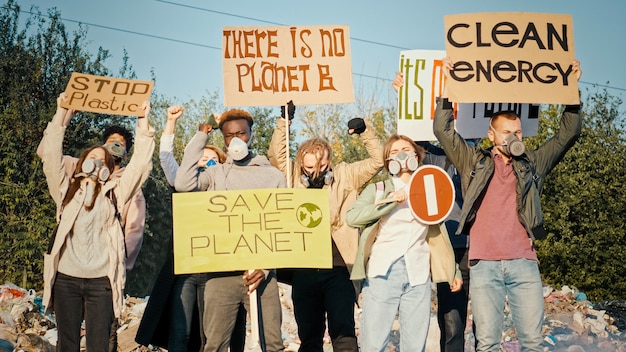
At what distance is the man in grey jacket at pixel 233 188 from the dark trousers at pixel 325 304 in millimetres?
522

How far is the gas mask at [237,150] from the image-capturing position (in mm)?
7137

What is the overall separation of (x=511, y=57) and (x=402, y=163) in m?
1.56

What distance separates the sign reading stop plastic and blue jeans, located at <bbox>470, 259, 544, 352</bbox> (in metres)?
0.50

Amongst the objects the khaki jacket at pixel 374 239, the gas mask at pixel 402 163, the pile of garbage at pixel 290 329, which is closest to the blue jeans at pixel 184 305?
the khaki jacket at pixel 374 239

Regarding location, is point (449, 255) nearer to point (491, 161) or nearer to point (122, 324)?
point (491, 161)

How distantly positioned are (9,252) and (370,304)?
1367 centimetres

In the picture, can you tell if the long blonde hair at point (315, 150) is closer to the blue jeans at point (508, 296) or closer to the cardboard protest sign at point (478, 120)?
the cardboard protest sign at point (478, 120)

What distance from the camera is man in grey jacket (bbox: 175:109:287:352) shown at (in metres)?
6.80

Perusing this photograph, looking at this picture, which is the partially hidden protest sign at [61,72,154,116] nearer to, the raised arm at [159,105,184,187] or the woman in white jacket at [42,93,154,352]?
the woman in white jacket at [42,93,154,352]

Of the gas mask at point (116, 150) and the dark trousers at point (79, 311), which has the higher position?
the gas mask at point (116, 150)

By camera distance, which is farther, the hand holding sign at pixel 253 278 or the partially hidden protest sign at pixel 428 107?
the partially hidden protest sign at pixel 428 107

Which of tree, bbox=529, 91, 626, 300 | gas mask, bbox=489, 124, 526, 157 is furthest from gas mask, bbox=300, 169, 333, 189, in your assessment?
tree, bbox=529, 91, 626, 300

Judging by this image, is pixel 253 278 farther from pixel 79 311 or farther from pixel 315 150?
pixel 79 311

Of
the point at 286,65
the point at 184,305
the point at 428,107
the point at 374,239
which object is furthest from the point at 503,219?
the point at 184,305
